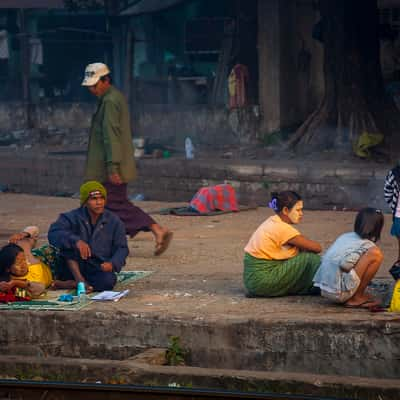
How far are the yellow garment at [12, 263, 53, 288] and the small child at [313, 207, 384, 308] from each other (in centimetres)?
224

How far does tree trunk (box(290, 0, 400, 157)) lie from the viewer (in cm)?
1568

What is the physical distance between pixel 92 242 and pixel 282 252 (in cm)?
155

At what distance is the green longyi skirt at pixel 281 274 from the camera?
8.07m

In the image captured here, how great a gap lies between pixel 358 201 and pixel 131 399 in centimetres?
780

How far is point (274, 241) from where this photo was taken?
807 cm

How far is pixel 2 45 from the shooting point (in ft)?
70.9

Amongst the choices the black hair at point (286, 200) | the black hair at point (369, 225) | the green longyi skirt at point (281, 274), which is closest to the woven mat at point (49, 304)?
the green longyi skirt at point (281, 274)

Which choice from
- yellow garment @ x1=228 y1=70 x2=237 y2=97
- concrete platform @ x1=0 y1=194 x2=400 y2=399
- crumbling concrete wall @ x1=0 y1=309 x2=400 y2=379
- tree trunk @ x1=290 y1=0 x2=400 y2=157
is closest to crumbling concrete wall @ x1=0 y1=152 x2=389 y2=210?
tree trunk @ x1=290 y1=0 x2=400 y2=157

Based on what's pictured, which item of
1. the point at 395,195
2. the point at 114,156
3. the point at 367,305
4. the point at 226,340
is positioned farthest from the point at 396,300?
the point at 114,156

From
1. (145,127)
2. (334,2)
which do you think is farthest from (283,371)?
(145,127)

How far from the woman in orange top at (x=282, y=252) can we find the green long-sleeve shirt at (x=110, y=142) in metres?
2.59

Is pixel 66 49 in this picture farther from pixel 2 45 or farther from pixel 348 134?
pixel 348 134

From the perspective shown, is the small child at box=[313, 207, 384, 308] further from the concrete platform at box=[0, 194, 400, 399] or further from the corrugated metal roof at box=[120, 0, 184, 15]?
the corrugated metal roof at box=[120, 0, 184, 15]

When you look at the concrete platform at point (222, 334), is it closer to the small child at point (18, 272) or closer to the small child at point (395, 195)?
the small child at point (18, 272)
